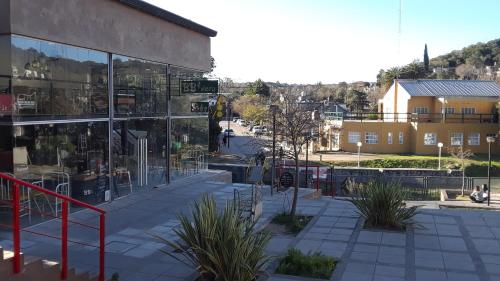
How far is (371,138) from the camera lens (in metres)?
43.0

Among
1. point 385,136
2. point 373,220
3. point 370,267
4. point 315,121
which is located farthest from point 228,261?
point 385,136

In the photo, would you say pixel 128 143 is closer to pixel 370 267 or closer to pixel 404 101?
pixel 370 267

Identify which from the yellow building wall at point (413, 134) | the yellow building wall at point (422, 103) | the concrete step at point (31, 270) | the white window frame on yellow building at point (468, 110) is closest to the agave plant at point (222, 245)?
the concrete step at point (31, 270)

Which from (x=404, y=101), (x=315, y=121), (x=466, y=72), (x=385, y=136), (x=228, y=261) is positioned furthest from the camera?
(x=466, y=72)

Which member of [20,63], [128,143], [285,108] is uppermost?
[20,63]

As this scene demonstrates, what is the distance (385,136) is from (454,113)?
6.17m

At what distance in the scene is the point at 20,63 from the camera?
10688mm

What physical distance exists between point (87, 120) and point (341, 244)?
269 inches

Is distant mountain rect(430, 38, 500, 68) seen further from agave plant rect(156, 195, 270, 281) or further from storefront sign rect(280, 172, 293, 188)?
agave plant rect(156, 195, 270, 281)

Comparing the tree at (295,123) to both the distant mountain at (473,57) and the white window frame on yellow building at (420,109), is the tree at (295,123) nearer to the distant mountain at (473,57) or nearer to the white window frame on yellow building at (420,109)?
the white window frame on yellow building at (420,109)

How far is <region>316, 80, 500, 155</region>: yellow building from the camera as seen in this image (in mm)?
42000

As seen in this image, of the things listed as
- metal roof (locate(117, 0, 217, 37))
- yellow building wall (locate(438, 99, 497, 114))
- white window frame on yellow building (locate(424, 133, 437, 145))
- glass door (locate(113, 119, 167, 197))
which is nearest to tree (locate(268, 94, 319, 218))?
glass door (locate(113, 119, 167, 197))

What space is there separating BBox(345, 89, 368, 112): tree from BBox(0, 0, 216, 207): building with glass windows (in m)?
51.8

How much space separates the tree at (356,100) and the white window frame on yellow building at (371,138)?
2522 cm
